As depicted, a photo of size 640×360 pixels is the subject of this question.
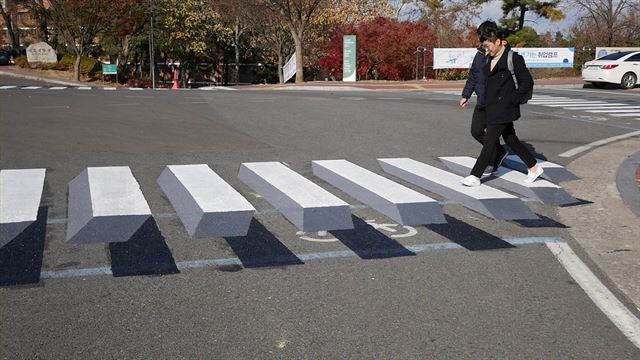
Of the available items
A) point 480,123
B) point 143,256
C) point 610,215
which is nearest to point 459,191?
point 480,123

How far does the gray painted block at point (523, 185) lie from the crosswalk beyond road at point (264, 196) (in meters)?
0.01

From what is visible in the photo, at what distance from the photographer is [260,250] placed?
514 centimetres

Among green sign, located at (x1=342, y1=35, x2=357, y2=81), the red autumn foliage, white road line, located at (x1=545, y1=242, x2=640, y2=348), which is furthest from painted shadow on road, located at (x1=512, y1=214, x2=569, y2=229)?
the red autumn foliage

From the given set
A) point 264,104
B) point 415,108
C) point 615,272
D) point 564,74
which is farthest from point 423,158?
point 564,74

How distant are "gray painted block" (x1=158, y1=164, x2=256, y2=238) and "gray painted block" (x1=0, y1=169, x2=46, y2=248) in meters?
1.32

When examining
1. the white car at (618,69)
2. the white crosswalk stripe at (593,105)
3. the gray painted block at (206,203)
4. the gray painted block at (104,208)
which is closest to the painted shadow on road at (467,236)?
the gray painted block at (206,203)

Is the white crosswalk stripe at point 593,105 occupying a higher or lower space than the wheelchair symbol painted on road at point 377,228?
higher

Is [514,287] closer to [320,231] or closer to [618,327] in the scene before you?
[618,327]

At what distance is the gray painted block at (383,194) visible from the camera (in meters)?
6.21

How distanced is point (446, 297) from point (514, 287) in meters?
0.55

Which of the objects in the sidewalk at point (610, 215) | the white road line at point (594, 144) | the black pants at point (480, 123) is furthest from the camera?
the white road line at point (594, 144)

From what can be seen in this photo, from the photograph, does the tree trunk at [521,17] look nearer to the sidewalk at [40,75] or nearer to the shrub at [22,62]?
the sidewalk at [40,75]

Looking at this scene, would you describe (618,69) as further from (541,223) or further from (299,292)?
(299,292)

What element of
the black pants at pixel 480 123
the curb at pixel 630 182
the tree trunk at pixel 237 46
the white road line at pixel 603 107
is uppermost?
the tree trunk at pixel 237 46
